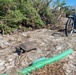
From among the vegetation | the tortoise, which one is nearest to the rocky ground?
the tortoise

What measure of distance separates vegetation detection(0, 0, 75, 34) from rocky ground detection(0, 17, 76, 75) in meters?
0.34

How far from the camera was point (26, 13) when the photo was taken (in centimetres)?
659

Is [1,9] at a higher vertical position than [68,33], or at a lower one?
higher

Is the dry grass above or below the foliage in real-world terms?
below

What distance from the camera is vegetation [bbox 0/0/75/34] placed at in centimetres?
604

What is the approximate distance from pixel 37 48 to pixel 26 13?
2011 millimetres

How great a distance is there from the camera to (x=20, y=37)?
5789 mm

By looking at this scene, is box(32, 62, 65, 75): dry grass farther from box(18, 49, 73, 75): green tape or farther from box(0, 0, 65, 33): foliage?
box(0, 0, 65, 33): foliage

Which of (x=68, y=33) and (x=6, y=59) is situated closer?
(x=6, y=59)

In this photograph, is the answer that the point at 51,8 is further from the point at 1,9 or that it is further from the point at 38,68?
the point at 38,68

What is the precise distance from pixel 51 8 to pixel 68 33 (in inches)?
75.7

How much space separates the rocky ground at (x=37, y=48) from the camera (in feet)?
Result: 13.3

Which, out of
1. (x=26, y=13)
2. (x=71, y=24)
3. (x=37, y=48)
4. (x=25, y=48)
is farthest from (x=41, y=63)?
(x=26, y=13)

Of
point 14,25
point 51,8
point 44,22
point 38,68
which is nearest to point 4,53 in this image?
point 38,68
